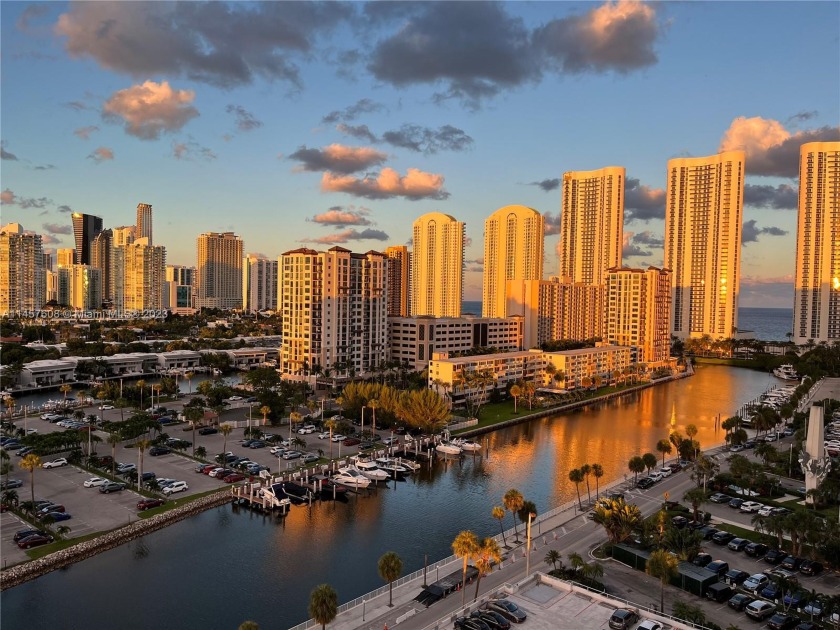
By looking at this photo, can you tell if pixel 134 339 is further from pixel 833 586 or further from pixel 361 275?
pixel 833 586

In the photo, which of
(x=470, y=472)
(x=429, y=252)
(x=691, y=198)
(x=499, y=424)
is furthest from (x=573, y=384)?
(x=429, y=252)

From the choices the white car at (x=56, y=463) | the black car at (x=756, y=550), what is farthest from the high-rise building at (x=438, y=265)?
the black car at (x=756, y=550)

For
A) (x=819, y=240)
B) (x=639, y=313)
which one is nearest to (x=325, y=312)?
(x=639, y=313)

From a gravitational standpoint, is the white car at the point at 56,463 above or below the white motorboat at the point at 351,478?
above

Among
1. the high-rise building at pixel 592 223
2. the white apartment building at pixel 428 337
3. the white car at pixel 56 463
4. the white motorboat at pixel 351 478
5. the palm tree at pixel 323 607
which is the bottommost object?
the white motorboat at pixel 351 478

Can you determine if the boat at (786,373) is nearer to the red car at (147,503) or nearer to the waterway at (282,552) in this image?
the waterway at (282,552)

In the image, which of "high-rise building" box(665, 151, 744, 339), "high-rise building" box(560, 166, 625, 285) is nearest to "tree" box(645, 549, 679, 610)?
"high-rise building" box(560, 166, 625, 285)

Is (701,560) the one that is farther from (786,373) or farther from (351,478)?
(786,373)
